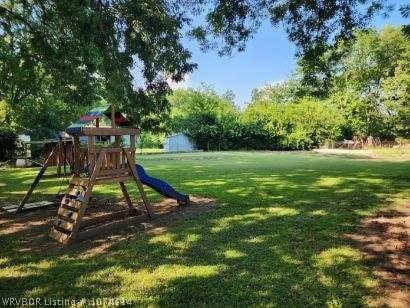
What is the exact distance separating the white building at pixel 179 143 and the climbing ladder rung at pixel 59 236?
37256 mm

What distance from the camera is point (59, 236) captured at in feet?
21.0

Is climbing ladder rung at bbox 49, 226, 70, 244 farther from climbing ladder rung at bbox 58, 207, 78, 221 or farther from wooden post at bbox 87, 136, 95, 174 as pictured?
wooden post at bbox 87, 136, 95, 174

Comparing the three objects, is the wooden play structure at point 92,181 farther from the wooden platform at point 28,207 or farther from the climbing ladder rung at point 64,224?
the wooden platform at point 28,207

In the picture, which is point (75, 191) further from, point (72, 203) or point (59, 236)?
point (59, 236)

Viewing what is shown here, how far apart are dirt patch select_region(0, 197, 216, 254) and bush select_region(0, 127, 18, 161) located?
19.4 meters

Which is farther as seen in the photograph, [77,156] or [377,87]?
[377,87]

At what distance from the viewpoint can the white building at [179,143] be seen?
144ft

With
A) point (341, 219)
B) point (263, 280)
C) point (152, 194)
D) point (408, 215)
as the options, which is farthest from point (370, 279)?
point (152, 194)

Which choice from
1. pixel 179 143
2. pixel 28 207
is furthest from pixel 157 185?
pixel 179 143

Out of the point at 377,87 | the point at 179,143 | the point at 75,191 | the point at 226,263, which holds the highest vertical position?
the point at 377,87

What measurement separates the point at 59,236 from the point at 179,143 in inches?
1491

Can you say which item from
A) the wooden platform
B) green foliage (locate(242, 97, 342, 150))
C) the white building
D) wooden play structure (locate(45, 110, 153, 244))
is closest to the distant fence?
green foliage (locate(242, 97, 342, 150))

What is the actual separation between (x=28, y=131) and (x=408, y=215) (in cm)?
2862

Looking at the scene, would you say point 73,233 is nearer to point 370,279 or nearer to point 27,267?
point 27,267
